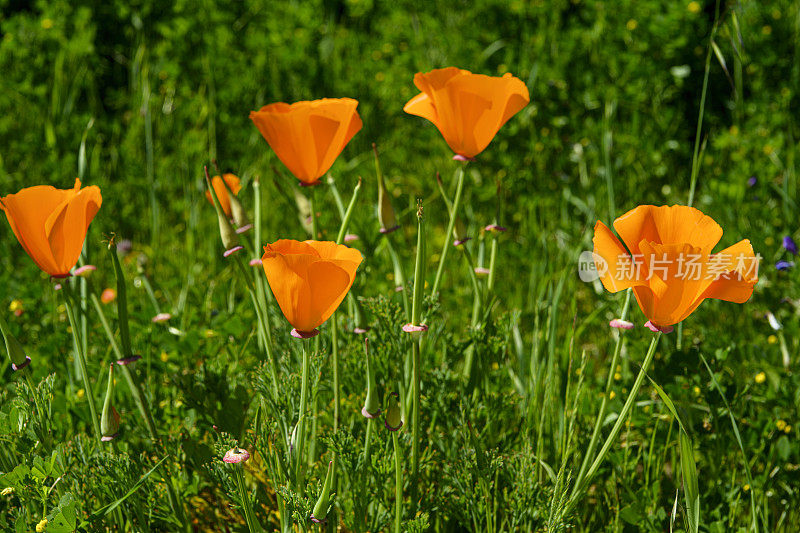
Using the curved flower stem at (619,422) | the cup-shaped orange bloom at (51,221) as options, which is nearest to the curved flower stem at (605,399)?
the curved flower stem at (619,422)

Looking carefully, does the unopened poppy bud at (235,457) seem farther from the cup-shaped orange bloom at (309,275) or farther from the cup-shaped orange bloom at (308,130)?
the cup-shaped orange bloom at (308,130)

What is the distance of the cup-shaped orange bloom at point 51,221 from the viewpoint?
3.41ft

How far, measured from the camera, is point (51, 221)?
1027 mm

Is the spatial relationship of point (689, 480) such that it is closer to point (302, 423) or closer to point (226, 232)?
point (302, 423)

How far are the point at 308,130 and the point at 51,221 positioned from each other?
430mm

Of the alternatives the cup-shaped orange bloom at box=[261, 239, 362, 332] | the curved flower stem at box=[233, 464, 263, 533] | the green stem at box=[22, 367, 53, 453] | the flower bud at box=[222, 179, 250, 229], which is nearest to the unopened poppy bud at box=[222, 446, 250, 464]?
the curved flower stem at box=[233, 464, 263, 533]

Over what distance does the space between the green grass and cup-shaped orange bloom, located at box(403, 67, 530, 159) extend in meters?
0.32

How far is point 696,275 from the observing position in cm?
95

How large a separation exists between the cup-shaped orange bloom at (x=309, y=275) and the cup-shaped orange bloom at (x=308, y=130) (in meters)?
0.26

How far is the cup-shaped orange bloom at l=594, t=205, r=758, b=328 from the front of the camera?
941 millimetres

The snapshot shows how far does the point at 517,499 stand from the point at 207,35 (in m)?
3.00

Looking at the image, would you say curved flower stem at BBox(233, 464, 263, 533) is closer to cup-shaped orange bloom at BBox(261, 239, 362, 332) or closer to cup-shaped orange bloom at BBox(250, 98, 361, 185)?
cup-shaped orange bloom at BBox(261, 239, 362, 332)

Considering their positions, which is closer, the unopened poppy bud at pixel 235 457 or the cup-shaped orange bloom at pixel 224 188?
the unopened poppy bud at pixel 235 457

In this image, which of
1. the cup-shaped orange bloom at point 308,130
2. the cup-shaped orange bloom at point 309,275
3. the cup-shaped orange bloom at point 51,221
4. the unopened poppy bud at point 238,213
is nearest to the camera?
the cup-shaped orange bloom at point 309,275
